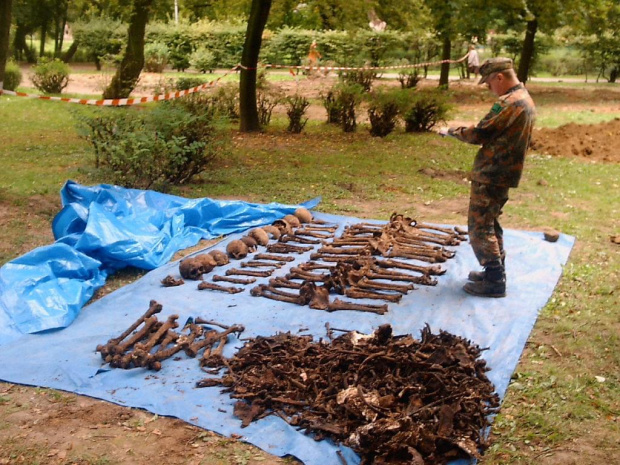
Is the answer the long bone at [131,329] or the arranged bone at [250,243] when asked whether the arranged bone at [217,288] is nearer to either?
the long bone at [131,329]

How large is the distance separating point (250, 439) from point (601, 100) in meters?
23.3

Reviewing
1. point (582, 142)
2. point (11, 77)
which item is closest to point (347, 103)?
point (582, 142)

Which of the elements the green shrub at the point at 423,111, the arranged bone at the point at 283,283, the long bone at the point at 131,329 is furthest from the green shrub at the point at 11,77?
the long bone at the point at 131,329

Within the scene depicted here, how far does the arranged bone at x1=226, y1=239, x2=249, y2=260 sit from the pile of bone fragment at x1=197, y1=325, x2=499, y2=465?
2.41 m

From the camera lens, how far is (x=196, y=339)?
229 inches

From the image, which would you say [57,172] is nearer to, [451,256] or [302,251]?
[302,251]

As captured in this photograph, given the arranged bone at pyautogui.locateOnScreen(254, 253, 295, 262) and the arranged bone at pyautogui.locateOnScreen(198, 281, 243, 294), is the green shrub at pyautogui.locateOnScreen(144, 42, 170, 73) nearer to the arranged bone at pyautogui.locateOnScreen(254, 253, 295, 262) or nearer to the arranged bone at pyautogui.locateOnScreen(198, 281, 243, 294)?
the arranged bone at pyautogui.locateOnScreen(254, 253, 295, 262)

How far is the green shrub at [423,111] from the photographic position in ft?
53.6

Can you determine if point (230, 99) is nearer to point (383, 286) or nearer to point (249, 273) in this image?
point (249, 273)

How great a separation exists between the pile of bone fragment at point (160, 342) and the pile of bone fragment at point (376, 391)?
316 millimetres

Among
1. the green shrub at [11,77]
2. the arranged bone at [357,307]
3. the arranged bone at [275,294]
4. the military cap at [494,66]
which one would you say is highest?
the military cap at [494,66]

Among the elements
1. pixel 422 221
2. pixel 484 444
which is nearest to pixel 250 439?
pixel 484 444

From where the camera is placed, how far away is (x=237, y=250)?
7.89m

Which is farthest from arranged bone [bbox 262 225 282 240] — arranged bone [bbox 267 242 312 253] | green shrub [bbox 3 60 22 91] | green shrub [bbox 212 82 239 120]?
green shrub [bbox 3 60 22 91]
